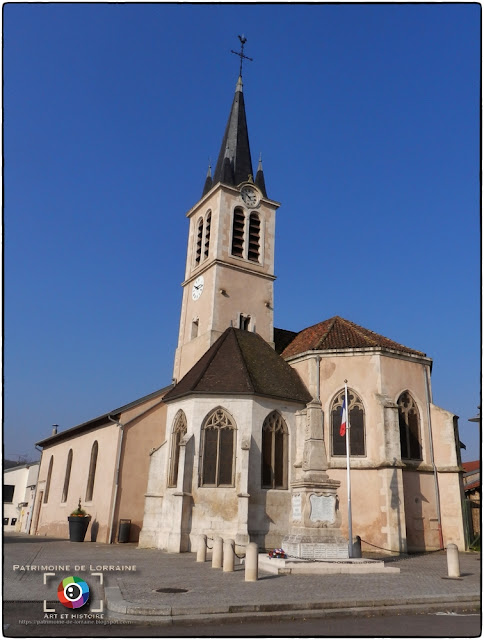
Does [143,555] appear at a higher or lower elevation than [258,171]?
lower

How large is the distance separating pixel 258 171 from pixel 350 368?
1666 centimetres

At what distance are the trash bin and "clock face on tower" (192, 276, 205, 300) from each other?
12533 millimetres

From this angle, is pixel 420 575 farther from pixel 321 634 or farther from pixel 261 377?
pixel 261 377

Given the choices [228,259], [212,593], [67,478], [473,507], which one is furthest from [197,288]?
[212,593]

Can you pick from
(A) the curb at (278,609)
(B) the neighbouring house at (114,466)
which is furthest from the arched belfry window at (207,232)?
(A) the curb at (278,609)

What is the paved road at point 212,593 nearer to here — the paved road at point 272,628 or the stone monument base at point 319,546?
the paved road at point 272,628

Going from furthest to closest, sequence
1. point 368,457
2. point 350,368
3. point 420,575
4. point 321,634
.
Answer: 1. point 350,368
2. point 368,457
3. point 420,575
4. point 321,634

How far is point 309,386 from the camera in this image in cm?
2284

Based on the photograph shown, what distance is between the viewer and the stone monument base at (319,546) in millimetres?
13398

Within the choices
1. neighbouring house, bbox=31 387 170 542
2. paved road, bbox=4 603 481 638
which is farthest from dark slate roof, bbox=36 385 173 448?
paved road, bbox=4 603 481 638

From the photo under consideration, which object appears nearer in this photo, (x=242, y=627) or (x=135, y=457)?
(x=242, y=627)

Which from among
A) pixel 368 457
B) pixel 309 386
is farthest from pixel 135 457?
pixel 368 457

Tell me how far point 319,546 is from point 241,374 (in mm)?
8784

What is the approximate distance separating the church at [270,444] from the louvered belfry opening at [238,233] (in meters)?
1.48
